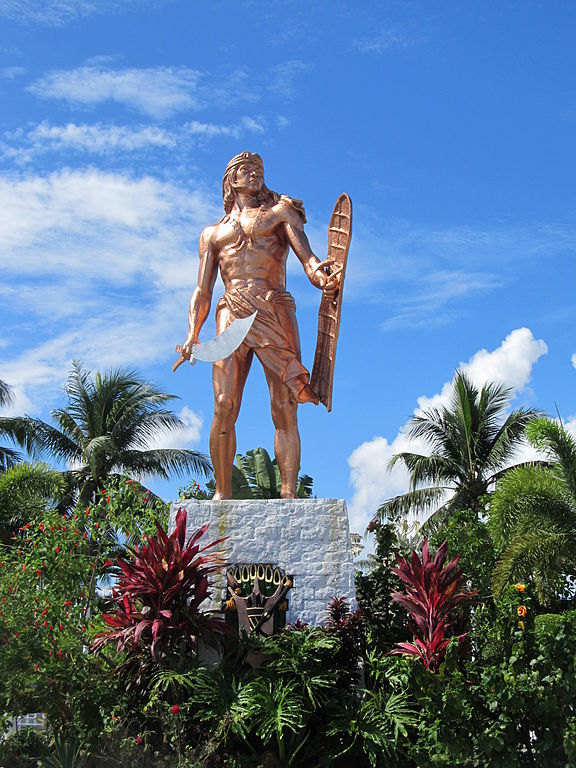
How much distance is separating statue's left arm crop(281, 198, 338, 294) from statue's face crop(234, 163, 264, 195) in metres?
0.30

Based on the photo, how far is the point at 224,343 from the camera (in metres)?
8.05

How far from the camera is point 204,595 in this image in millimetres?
6773

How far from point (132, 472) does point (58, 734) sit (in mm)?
13207

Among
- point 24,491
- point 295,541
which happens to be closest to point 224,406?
point 295,541

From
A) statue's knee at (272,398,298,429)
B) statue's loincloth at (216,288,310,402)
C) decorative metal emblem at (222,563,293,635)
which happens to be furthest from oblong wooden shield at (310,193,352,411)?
decorative metal emblem at (222,563,293,635)

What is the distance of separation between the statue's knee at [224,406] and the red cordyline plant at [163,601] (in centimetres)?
144

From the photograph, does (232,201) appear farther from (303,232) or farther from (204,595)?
(204,595)

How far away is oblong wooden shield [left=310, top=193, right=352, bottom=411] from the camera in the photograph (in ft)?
27.0

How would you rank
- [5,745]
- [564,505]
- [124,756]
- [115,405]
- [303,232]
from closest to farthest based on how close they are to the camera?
[124,756] < [5,745] < [303,232] < [564,505] < [115,405]

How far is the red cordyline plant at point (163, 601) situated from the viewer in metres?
6.61

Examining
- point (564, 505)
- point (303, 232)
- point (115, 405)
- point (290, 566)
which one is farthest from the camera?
point (115, 405)

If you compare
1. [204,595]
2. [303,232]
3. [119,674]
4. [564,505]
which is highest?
[303,232]

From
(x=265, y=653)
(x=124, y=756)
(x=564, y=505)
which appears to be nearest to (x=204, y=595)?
(x=265, y=653)

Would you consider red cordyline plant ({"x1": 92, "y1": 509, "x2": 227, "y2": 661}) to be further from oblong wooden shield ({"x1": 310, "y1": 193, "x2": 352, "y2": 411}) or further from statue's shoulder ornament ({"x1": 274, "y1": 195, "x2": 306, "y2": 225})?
statue's shoulder ornament ({"x1": 274, "y1": 195, "x2": 306, "y2": 225})
